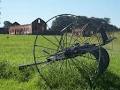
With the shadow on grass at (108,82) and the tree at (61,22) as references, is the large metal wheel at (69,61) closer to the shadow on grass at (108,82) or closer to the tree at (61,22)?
the tree at (61,22)

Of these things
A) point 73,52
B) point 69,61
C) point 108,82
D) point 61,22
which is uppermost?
point 61,22

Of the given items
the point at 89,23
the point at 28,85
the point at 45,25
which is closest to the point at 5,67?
the point at 28,85

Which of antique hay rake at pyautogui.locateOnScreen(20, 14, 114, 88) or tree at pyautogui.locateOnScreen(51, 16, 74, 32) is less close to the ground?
tree at pyautogui.locateOnScreen(51, 16, 74, 32)

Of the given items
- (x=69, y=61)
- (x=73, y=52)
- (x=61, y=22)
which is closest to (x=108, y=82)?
(x=69, y=61)

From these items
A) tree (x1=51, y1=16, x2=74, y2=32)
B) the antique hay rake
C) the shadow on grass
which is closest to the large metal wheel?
the antique hay rake

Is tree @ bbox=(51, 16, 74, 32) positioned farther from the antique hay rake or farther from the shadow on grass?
the shadow on grass

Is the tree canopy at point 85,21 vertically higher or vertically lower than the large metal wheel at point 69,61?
higher

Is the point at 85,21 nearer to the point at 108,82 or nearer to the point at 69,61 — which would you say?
the point at 69,61

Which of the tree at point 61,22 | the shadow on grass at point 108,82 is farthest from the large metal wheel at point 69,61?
the shadow on grass at point 108,82

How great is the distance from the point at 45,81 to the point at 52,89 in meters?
0.40

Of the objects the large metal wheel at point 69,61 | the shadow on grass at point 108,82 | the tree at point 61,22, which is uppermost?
the tree at point 61,22

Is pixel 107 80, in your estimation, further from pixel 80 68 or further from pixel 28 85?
pixel 28 85

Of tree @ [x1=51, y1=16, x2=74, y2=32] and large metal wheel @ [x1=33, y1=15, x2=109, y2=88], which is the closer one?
large metal wheel @ [x1=33, y1=15, x2=109, y2=88]

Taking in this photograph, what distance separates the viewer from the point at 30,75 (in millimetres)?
13203
